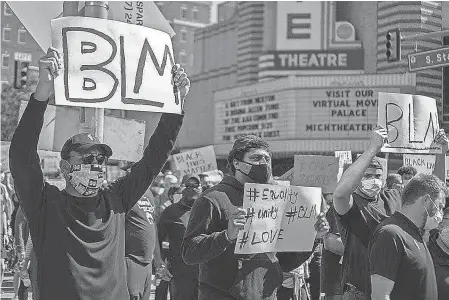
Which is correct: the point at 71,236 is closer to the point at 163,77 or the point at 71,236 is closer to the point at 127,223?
the point at 163,77

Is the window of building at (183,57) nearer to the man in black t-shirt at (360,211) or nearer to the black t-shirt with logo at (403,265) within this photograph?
the man in black t-shirt at (360,211)

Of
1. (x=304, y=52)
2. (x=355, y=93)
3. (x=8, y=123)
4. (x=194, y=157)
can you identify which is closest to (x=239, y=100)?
(x=304, y=52)

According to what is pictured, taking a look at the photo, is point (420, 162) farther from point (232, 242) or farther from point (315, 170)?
point (232, 242)

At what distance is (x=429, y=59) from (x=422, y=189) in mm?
11522

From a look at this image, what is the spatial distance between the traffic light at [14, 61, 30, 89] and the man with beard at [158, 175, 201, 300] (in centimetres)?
1211

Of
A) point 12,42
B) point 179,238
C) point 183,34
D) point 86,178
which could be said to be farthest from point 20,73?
point 183,34

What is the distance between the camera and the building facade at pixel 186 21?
95.3 metres

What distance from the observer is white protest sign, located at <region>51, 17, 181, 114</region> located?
493 cm

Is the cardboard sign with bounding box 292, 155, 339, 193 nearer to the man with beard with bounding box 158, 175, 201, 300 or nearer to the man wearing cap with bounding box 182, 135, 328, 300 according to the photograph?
the man with beard with bounding box 158, 175, 201, 300

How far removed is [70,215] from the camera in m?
4.21

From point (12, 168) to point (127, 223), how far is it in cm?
414

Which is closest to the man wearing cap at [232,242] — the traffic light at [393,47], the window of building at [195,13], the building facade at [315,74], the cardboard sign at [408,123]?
the cardboard sign at [408,123]

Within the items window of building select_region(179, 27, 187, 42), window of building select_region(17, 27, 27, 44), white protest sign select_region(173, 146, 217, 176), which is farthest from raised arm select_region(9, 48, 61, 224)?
window of building select_region(179, 27, 187, 42)

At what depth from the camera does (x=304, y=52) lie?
31.6 m
